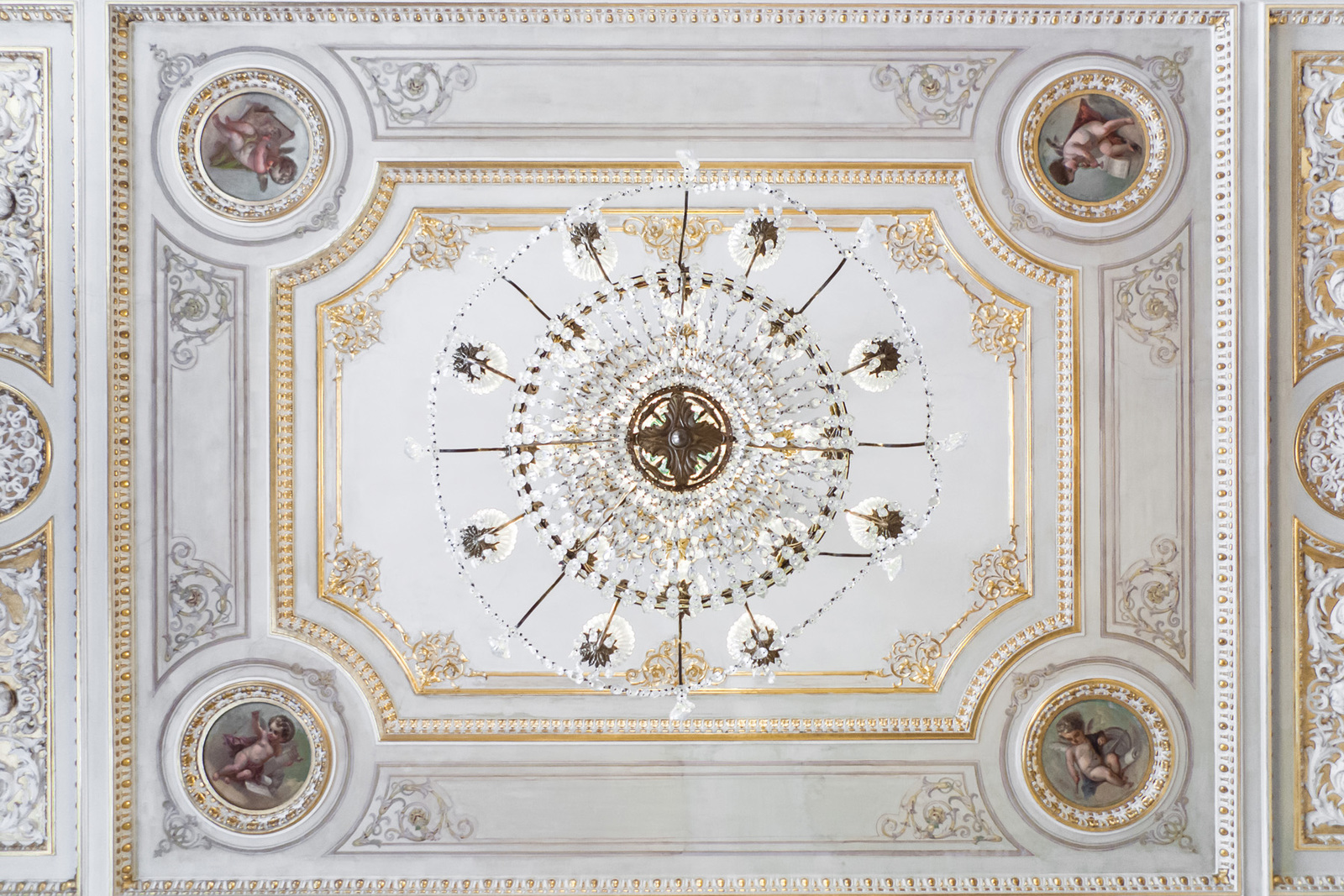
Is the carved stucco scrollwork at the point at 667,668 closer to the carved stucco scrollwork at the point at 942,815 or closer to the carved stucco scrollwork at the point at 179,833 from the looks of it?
the carved stucco scrollwork at the point at 942,815

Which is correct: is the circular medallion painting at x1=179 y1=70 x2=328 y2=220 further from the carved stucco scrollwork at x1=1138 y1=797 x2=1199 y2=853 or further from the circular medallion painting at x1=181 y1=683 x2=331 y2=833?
the carved stucco scrollwork at x1=1138 y1=797 x2=1199 y2=853

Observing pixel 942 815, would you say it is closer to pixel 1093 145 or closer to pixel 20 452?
pixel 1093 145

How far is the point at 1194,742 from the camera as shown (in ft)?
18.2

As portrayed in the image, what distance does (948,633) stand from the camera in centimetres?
555

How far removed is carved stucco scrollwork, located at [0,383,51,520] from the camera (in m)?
5.31

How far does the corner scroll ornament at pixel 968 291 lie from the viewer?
5410 mm

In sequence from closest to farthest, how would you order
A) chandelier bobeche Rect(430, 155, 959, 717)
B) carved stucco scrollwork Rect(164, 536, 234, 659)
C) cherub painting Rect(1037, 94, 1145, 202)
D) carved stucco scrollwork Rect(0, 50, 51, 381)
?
chandelier bobeche Rect(430, 155, 959, 717)
carved stucco scrollwork Rect(0, 50, 51, 381)
cherub painting Rect(1037, 94, 1145, 202)
carved stucco scrollwork Rect(164, 536, 234, 659)

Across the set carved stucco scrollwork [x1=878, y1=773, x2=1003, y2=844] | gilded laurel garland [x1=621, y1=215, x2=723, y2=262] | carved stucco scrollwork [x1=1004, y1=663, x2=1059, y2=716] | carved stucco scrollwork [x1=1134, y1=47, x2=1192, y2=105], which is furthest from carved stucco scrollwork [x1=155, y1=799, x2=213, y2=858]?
carved stucco scrollwork [x1=1134, y1=47, x2=1192, y2=105]

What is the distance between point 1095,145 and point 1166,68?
63cm

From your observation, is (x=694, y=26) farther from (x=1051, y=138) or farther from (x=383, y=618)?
(x=383, y=618)

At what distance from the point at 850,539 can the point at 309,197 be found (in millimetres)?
4008

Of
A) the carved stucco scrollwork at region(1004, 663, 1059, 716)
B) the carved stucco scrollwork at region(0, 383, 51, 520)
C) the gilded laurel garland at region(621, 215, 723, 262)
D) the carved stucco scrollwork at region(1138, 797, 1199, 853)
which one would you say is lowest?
the carved stucco scrollwork at region(1138, 797, 1199, 853)

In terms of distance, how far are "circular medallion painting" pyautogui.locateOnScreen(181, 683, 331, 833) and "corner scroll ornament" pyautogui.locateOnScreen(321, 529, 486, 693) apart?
69cm

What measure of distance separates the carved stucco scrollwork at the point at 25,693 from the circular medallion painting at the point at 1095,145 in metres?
6.60
